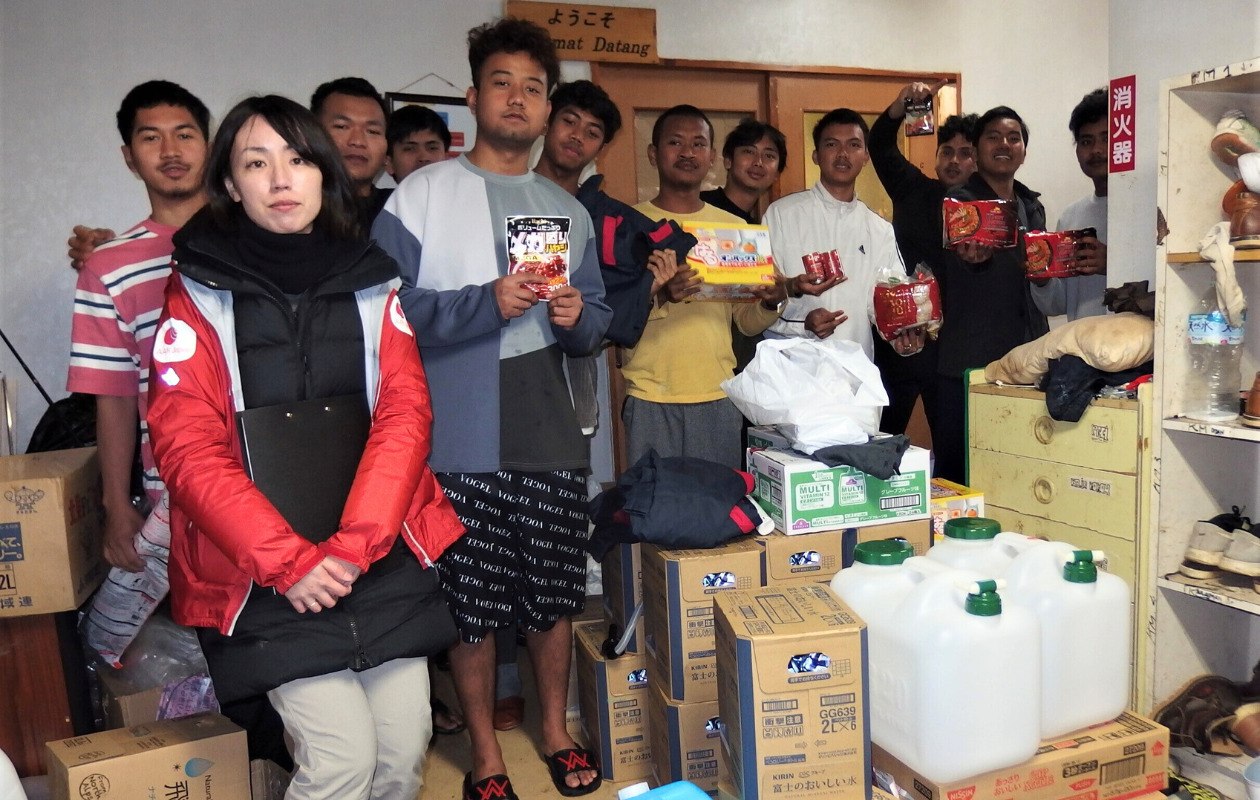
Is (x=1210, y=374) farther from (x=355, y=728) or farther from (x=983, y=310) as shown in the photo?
(x=355, y=728)

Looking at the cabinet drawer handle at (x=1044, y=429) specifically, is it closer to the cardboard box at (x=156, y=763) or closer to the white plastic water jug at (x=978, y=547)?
the white plastic water jug at (x=978, y=547)

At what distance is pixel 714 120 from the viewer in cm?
438

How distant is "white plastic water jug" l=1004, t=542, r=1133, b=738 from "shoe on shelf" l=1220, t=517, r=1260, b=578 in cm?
55

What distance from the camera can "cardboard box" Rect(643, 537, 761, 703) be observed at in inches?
79.5

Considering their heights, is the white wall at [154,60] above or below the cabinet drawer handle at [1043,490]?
above

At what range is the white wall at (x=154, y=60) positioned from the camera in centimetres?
339

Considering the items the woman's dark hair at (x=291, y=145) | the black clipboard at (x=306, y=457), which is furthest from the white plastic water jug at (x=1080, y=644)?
the woman's dark hair at (x=291, y=145)

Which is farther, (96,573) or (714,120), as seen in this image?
(714,120)

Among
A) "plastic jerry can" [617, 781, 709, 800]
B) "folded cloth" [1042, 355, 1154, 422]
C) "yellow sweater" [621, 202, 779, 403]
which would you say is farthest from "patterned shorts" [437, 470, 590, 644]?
"folded cloth" [1042, 355, 1154, 422]

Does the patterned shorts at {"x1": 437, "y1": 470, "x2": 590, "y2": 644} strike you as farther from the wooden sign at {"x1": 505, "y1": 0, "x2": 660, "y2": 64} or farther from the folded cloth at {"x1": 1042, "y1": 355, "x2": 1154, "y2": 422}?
the wooden sign at {"x1": 505, "y1": 0, "x2": 660, "y2": 64}

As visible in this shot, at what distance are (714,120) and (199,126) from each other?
103 inches

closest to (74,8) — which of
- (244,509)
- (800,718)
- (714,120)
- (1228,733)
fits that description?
(714,120)

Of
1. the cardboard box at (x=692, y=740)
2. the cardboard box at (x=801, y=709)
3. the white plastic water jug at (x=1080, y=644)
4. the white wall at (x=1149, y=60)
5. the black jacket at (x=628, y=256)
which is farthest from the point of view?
the black jacket at (x=628, y=256)

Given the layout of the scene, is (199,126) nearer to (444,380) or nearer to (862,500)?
(444,380)
